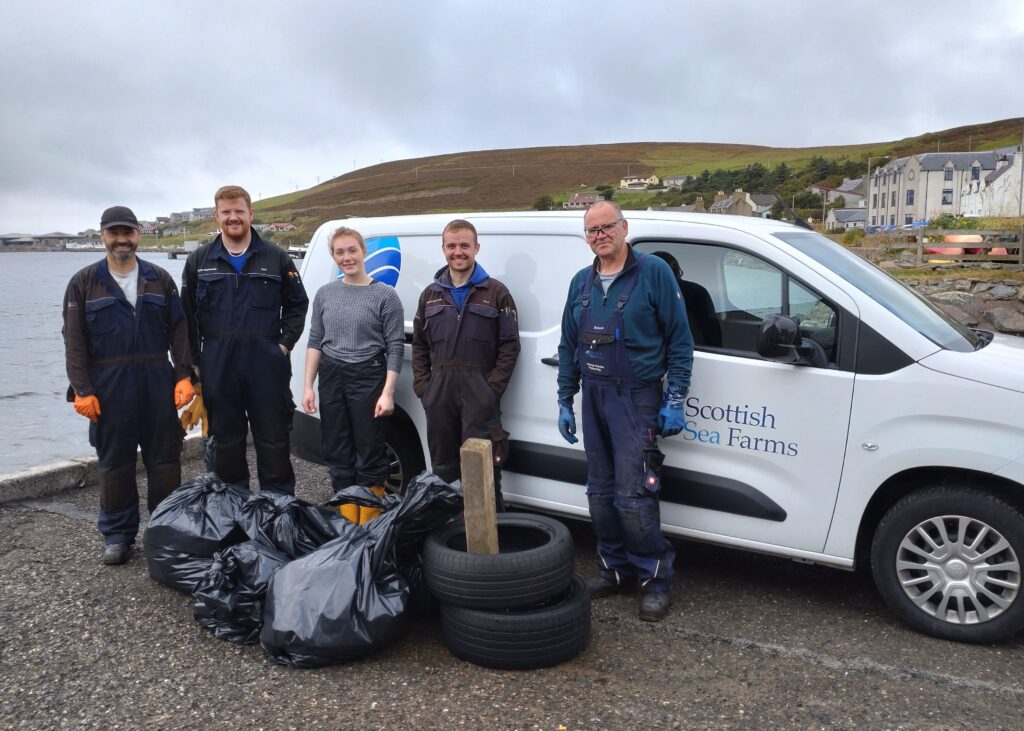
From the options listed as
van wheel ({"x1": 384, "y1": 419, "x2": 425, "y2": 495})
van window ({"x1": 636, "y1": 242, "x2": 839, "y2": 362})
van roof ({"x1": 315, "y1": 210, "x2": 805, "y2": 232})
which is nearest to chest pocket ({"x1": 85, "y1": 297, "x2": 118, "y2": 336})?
van roof ({"x1": 315, "y1": 210, "x2": 805, "y2": 232})

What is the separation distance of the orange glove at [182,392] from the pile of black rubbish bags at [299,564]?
0.67 m

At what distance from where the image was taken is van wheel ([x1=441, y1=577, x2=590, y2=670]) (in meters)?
3.41

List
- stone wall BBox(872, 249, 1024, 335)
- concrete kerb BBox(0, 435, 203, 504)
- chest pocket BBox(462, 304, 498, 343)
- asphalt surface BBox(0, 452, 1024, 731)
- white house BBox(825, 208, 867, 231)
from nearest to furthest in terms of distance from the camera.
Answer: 1. asphalt surface BBox(0, 452, 1024, 731)
2. chest pocket BBox(462, 304, 498, 343)
3. concrete kerb BBox(0, 435, 203, 504)
4. stone wall BBox(872, 249, 1024, 335)
5. white house BBox(825, 208, 867, 231)

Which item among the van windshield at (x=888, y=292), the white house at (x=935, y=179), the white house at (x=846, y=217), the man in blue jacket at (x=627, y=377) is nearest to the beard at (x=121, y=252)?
the man in blue jacket at (x=627, y=377)

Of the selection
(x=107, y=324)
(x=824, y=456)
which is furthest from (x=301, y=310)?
(x=824, y=456)

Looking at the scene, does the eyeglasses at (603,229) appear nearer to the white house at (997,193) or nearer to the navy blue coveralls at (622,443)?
the navy blue coveralls at (622,443)

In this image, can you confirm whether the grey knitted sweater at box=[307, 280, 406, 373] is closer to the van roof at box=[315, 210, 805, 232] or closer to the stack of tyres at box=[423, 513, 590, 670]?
the van roof at box=[315, 210, 805, 232]

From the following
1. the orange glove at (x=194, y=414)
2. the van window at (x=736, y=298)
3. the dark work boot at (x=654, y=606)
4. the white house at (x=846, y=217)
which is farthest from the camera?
the white house at (x=846, y=217)

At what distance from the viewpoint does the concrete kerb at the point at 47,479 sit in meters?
5.89

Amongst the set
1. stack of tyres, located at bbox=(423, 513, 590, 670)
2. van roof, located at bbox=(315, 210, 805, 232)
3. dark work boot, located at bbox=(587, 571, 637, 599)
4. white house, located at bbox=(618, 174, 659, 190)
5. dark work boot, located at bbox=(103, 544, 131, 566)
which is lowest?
dark work boot, located at bbox=(587, 571, 637, 599)

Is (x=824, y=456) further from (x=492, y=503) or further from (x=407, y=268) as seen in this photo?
(x=407, y=268)

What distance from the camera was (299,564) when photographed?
3615 mm

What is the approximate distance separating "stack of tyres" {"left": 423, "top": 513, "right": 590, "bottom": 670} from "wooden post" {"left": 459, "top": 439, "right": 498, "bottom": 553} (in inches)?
4.7

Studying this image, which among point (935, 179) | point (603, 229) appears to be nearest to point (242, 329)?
point (603, 229)
